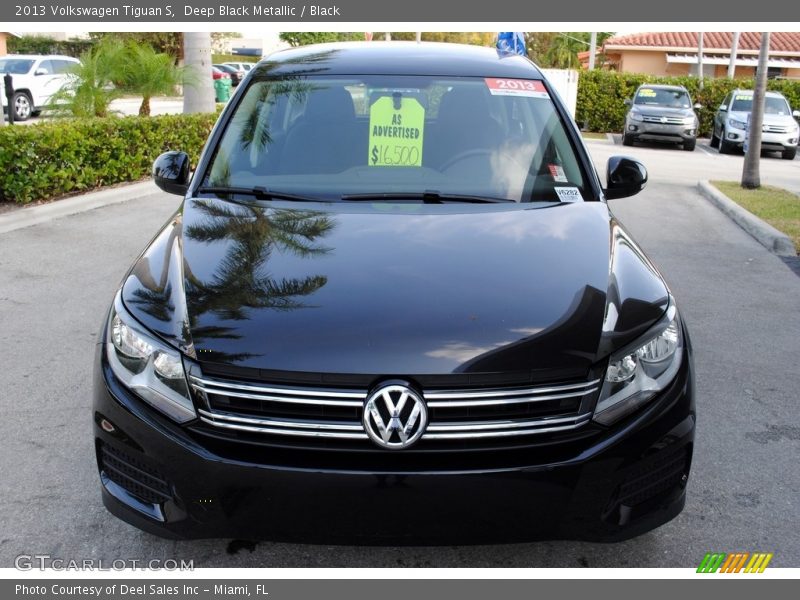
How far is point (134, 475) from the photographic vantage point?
101 inches

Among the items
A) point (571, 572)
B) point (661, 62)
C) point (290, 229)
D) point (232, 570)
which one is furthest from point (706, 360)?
point (661, 62)

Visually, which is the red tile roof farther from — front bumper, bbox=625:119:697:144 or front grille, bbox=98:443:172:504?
front grille, bbox=98:443:172:504

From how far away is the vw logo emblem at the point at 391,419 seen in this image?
7.73 feet

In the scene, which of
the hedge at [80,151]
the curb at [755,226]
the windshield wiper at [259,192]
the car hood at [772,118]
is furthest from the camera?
the car hood at [772,118]

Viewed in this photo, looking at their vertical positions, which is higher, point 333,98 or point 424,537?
point 333,98

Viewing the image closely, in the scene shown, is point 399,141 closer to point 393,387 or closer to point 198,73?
point 393,387

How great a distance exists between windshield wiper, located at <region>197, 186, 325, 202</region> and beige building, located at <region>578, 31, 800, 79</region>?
4296 centimetres

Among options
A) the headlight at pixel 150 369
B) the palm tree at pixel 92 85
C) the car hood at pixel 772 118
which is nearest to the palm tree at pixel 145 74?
the palm tree at pixel 92 85

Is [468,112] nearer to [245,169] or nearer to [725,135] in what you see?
[245,169]

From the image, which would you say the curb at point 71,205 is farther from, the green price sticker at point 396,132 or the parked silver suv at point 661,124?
the parked silver suv at point 661,124

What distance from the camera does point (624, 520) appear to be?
99.7 inches

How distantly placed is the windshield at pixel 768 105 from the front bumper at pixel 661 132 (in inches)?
58.0

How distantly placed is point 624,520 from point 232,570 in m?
1.27

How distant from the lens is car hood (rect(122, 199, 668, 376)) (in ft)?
8.04
